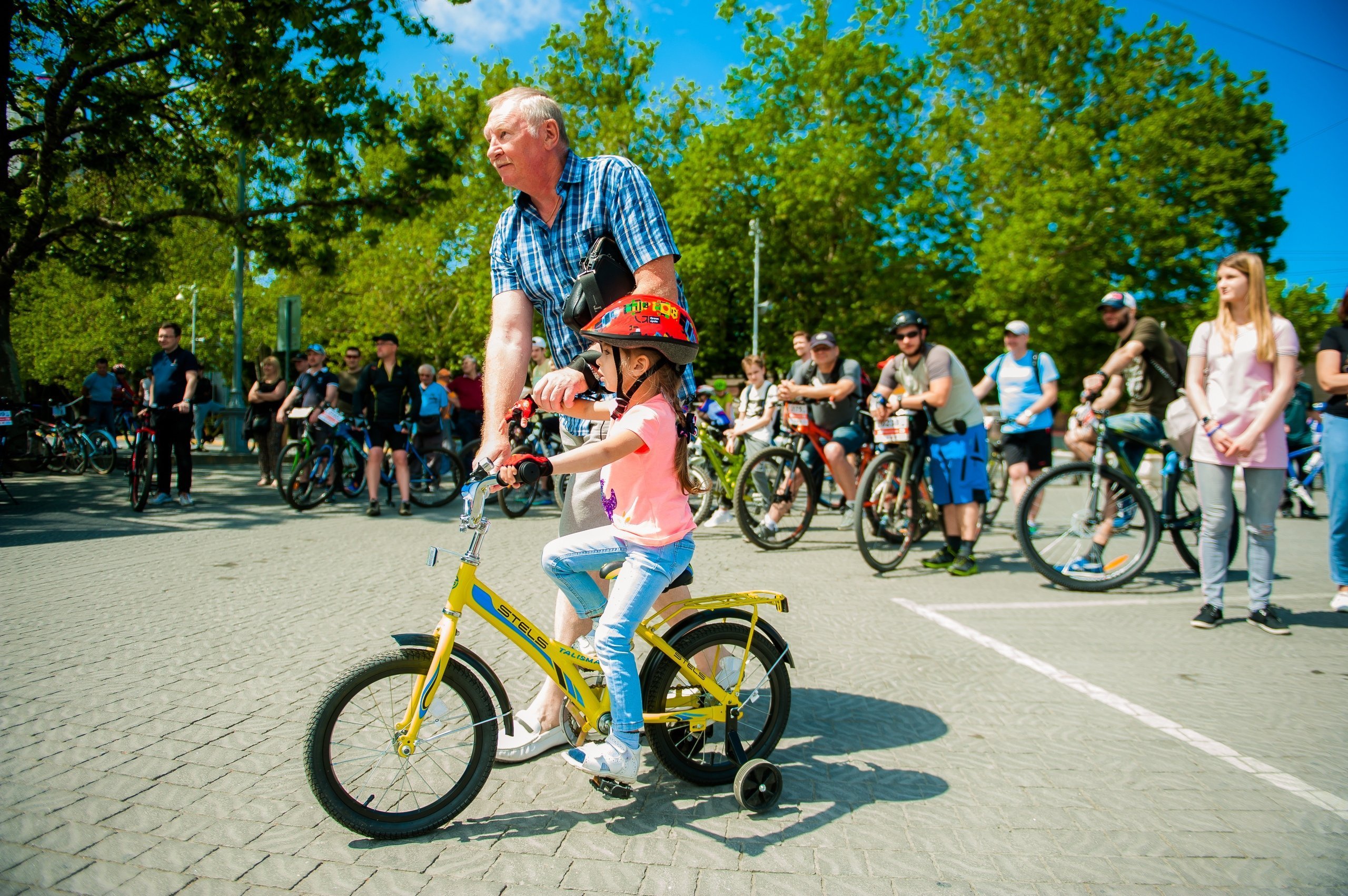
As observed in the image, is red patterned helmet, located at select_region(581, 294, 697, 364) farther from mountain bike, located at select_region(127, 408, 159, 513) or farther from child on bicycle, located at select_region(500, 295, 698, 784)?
mountain bike, located at select_region(127, 408, 159, 513)

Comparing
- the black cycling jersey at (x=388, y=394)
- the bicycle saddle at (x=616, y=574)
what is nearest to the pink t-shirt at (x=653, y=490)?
the bicycle saddle at (x=616, y=574)

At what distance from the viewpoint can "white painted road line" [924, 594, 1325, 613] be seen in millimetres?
5492

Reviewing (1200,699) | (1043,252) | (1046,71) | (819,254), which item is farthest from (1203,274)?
(1200,699)

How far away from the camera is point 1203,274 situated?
28141 mm

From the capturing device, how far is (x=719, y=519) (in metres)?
9.14

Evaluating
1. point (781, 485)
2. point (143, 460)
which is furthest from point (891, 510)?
point (143, 460)

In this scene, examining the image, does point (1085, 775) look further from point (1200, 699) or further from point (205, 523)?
point (205, 523)

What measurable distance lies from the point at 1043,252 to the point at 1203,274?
5964 millimetres

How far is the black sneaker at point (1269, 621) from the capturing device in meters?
4.87

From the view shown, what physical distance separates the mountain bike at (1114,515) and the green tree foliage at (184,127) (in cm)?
1130

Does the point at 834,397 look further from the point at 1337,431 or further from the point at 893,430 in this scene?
the point at 1337,431

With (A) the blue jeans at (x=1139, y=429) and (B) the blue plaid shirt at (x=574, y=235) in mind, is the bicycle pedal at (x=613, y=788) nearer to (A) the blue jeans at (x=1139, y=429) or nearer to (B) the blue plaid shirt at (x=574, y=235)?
(B) the blue plaid shirt at (x=574, y=235)

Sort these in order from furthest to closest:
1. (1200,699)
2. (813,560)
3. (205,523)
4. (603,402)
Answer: (205,523) → (813,560) → (1200,699) → (603,402)

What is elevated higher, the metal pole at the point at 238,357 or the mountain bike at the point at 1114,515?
the metal pole at the point at 238,357
